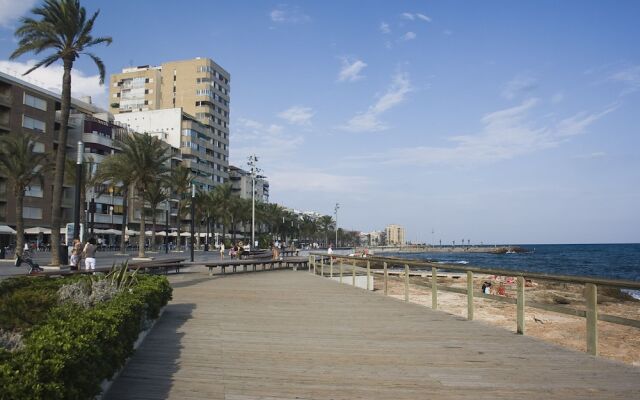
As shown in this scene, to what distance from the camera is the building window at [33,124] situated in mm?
56638

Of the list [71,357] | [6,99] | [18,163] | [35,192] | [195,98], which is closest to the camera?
[71,357]

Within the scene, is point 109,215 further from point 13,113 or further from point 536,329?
point 536,329

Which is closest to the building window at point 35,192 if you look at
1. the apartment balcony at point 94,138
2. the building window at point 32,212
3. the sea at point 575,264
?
the building window at point 32,212

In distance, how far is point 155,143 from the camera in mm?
39562

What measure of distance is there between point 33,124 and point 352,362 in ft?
202

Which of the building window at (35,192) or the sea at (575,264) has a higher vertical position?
the building window at (35,192)

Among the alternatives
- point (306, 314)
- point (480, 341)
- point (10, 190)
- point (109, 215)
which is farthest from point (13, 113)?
point (480, 341)

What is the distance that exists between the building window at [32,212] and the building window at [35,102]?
11.3 m

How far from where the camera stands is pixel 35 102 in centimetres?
5841

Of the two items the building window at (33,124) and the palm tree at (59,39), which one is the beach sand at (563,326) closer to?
the palm tree at (59,39)

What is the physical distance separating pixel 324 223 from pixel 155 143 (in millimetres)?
118272

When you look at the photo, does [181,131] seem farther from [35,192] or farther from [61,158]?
[61,158]

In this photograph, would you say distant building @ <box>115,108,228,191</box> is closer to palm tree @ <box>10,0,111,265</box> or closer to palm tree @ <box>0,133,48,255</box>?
palm tree @ <box>0,133,48,255</box>

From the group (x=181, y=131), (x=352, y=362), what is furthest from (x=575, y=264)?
(x=352, y=362)
